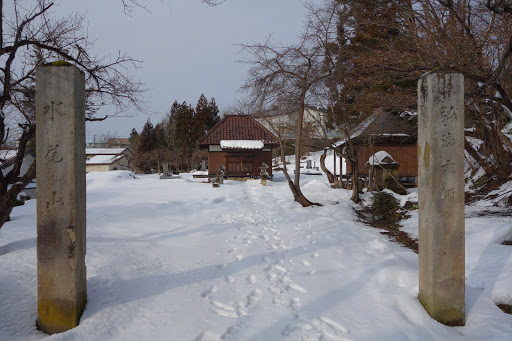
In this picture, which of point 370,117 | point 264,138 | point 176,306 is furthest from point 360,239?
point 264,138

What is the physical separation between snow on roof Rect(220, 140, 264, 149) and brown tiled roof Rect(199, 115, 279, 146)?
0.69 meters

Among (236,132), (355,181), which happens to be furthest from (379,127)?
(236,132)

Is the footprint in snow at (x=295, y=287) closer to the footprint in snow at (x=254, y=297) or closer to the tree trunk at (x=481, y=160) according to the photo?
the footprint in snow at (x=254, y=297)

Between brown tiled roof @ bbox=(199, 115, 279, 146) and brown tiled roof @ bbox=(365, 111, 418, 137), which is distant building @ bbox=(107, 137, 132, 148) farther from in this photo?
brown tiled roof @ bbox=(365, 111, 418, 137)

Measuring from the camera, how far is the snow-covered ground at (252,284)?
2.93 metres

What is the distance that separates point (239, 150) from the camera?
21016mm

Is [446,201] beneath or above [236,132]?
beneath

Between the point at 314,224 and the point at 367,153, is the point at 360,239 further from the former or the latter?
the point at 367,153

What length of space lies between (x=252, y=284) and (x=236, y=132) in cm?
1880

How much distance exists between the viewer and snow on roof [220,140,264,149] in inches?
800

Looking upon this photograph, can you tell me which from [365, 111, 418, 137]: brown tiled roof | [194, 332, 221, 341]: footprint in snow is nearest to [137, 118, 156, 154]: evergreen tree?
[365, 111, 418, 137]: brown tiled roof

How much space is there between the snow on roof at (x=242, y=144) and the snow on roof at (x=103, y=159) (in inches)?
930

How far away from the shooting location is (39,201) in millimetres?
2965

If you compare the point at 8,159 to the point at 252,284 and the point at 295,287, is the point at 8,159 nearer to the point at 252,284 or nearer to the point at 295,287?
the point at 252,284
